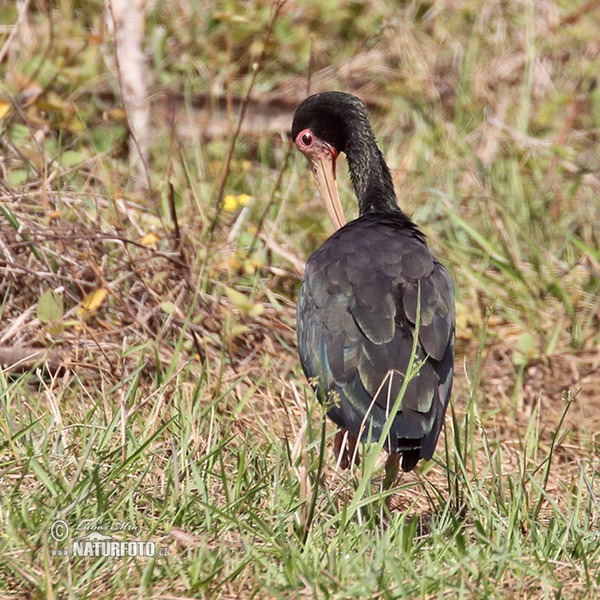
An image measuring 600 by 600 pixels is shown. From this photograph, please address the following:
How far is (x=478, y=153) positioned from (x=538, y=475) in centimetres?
298

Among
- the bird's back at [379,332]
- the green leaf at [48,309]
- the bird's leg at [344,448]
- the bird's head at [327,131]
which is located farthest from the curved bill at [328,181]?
the green leaf at [48,309]

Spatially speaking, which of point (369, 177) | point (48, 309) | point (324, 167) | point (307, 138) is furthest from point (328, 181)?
point (48, 309)

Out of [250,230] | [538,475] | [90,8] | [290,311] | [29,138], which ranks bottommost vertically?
[538,475]

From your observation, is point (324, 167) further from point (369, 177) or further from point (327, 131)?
point (369, 177)

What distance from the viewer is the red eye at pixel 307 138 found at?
179 inches

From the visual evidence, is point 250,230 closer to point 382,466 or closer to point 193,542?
point 382,466

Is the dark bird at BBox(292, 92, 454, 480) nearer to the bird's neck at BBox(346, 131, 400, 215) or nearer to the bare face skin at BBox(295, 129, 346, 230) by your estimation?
the bird's neck at BBox(346, 131, 400, 215)

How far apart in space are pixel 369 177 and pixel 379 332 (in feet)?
4.05

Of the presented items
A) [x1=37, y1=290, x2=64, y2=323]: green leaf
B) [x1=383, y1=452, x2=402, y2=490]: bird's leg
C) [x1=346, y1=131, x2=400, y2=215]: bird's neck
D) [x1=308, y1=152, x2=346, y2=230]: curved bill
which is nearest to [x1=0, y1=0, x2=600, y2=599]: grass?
[x1=37, y1=290, x2=64, y2=323]: green leaf

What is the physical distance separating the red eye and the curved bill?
69mm

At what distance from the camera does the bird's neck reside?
4148 millimetres

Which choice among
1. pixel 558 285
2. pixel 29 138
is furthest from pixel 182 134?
pixel 558 285

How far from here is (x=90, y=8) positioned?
6898 mm

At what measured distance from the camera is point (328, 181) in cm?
464
